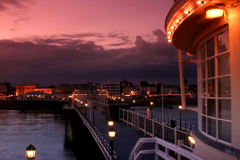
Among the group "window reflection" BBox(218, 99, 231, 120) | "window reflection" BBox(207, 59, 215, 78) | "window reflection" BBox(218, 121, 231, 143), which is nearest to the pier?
"window reflection" BBox(207, 59, 215, 78)

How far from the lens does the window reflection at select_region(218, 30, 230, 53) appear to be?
5.18 m

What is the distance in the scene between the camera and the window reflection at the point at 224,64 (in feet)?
16.9

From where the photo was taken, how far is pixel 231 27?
15.6ft

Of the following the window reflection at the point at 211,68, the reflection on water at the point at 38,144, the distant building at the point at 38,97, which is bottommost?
the reflection on water at the point at 38,144

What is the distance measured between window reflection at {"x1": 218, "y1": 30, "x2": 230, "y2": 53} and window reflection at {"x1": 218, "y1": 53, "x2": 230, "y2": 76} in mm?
140

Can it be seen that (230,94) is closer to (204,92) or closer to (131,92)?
(204,92)

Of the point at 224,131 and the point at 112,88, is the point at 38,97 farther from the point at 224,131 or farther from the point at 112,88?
the point at 224,131

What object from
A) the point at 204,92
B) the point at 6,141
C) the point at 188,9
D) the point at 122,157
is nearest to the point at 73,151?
the point at 6,141

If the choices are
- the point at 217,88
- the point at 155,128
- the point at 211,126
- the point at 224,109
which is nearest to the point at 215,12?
the point at 217,88

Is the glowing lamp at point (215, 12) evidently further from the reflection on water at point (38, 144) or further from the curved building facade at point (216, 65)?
the reflection on water at point (38, 144)

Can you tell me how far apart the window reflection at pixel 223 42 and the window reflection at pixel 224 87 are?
61cm

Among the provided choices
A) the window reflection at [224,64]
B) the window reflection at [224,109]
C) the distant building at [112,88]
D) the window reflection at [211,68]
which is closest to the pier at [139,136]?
the window reflection at [211,68]

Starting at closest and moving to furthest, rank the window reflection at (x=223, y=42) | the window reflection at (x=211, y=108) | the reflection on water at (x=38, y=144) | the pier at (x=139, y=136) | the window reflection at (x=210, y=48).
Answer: the window reflection at (x=223, y=42) → the window reflection at (x=211, y=108) → the window reflection at (x=210, y=48) → the pier at (x=139, y=136) → the reflection on water at (x=38, y=144)

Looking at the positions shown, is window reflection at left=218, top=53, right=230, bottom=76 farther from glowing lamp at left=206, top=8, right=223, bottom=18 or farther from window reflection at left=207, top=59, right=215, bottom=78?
glowing lamp at left=206, top=8, right=223, bottom=18
